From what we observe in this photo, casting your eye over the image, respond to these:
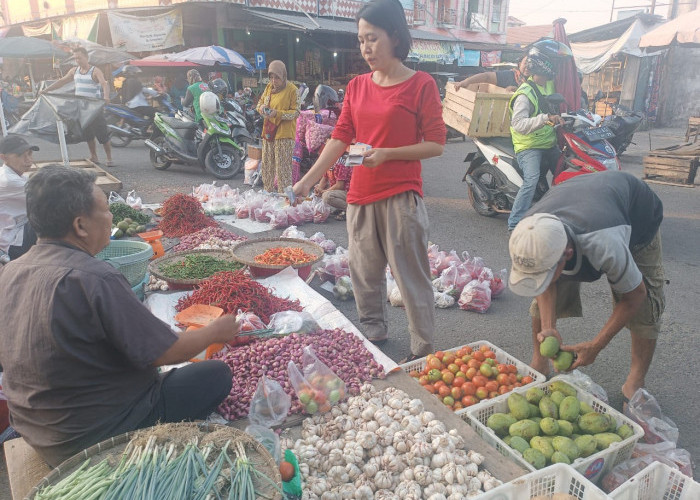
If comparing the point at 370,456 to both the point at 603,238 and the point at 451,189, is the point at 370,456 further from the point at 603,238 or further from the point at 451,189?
the point at 451,189

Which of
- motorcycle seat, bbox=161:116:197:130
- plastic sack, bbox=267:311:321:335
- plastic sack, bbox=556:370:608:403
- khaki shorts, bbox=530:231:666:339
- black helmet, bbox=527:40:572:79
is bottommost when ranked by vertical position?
plastic sack, bbox=556:370:608:403

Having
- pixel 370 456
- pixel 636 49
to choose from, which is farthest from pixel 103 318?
pixel 636 49

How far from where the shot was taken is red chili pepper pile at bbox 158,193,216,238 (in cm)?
592

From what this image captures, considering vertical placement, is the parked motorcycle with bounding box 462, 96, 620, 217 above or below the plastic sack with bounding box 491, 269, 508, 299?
above

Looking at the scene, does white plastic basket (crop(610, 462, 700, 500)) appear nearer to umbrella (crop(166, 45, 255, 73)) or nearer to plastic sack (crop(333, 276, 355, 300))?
plastic sack (crop(333, 276, 355, 300))

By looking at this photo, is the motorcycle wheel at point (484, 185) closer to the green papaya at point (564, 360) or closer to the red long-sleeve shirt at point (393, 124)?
the red long-sleeve shirt at point (393, 124)

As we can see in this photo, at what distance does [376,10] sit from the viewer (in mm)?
2707

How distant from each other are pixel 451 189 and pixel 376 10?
19.8ft

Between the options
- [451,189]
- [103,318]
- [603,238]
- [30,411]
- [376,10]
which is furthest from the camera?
[451,189]

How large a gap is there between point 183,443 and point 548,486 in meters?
1.43

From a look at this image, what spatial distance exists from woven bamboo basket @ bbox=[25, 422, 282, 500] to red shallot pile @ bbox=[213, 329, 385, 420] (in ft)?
1.73

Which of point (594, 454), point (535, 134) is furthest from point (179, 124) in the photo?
point (594, 454)

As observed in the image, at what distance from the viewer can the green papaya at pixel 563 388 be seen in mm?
2582

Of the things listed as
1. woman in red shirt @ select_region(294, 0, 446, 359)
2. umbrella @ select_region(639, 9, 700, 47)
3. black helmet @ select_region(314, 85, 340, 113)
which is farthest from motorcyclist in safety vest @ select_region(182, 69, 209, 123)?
umbrella @ select_region(639, 9, 700, 47)
